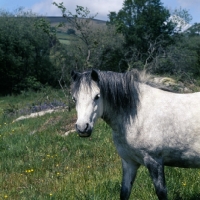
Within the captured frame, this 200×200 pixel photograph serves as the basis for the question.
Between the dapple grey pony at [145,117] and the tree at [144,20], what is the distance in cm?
3868

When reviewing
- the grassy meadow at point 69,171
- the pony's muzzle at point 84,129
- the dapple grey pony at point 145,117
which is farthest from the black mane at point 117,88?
the grassy meadow at point 69,171

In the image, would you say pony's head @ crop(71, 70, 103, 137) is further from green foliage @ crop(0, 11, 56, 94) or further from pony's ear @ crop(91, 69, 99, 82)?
green foliage @ crop(0, 11, 56, 94)

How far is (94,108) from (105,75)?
0.47 metres

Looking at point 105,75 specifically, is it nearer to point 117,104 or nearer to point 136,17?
point 117,104

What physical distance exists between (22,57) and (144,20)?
58.1 ft

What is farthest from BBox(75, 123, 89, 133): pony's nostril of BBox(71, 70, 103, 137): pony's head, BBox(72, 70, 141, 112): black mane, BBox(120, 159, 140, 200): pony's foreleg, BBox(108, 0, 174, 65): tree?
BBox(108, 0, 174, 65): tree

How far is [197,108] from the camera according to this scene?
4.07 m

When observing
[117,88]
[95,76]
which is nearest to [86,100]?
[95,76]

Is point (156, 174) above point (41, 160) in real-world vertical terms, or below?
above

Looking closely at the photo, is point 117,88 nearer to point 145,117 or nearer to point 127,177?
point 145,117

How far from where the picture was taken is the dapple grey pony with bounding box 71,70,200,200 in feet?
12.9

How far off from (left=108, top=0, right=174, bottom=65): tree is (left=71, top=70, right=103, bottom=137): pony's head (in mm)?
38925

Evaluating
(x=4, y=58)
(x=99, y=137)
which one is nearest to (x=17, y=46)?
(x=4, y=58)

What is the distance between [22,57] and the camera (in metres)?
35.6
